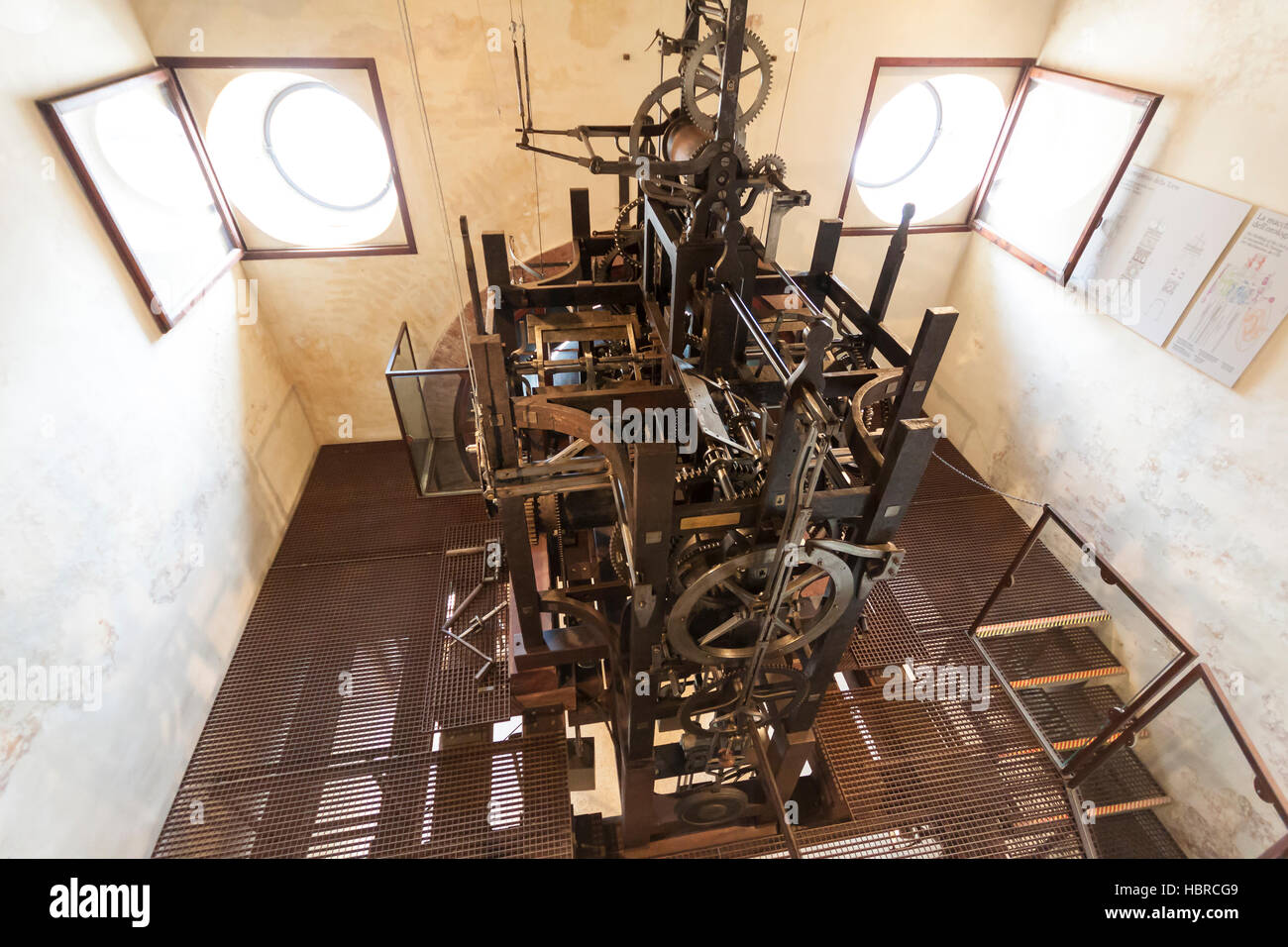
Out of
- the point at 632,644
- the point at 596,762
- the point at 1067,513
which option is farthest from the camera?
the point at 1067,513

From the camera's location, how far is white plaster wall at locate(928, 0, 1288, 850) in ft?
11.1

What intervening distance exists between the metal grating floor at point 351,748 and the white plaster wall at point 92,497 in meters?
0.22

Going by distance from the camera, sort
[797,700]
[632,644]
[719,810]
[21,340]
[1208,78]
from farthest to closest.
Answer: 1. [1208,78]
2. [719,810]
3. [797,700]
4. [21,340]
5. [632,644]

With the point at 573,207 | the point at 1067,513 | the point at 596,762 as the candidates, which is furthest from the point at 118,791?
the point at 1067,513

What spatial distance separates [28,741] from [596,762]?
2872 mm

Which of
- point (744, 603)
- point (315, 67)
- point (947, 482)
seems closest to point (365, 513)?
point (315, 67)

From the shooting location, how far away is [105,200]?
3.49 m

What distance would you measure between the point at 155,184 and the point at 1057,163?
20.9ft

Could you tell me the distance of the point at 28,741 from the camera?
8.98ft

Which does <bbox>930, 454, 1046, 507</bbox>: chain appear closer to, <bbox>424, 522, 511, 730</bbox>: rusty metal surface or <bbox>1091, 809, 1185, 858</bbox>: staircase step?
<bbox>1091, 809, 1185, 858</bbox>: staircase step

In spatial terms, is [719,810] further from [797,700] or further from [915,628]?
[915,628]

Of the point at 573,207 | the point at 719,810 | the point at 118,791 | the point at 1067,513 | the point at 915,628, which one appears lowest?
the point at 719,810

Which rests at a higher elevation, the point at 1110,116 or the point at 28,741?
the point at 1110,116

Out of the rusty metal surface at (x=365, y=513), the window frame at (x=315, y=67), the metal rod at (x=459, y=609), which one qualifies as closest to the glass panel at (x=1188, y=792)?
the metal rod at (x=459, y=609)
